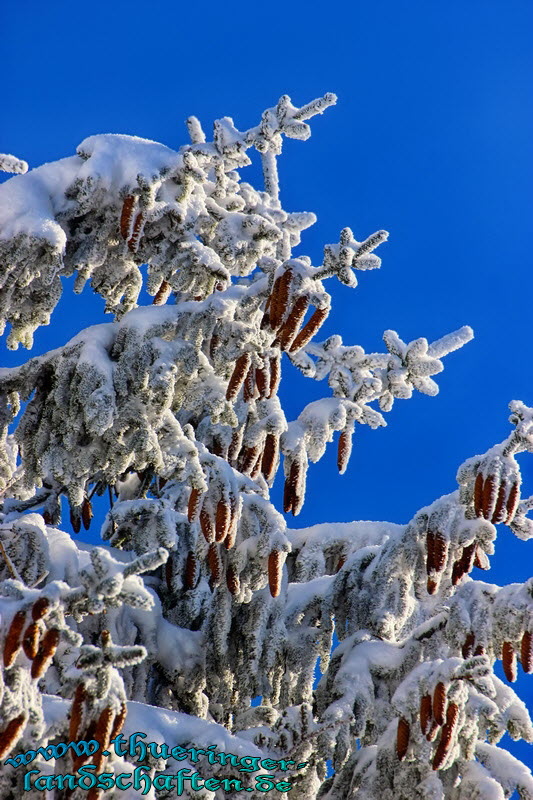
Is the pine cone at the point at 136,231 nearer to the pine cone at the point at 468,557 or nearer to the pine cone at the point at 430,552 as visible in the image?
the pine cone at the point at 430,552

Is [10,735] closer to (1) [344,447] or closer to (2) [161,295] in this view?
(1) [344,447]

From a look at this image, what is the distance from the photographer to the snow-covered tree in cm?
436

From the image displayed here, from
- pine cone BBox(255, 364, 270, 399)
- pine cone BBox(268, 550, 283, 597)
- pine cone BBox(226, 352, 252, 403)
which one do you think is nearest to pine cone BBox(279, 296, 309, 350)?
pine cone BBox(226, 352, 252, 403)

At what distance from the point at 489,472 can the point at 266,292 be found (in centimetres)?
177

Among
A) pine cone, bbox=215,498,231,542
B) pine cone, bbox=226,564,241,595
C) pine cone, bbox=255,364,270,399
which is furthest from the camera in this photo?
pine cone, bbox=226,564,241,595

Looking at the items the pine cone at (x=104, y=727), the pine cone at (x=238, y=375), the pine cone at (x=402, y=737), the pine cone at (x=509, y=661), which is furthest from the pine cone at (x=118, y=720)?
the pine cone at (x=509, y=661)

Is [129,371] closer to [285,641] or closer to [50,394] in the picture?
[50,394]

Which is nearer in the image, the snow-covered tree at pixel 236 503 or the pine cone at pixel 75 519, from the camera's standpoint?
the snow-covered tree at pixel 236 503

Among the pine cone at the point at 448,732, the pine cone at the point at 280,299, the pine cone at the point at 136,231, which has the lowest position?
the pine cone at the point at 448,732

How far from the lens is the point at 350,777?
5312 millimetres

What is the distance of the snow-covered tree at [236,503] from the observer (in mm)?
4355

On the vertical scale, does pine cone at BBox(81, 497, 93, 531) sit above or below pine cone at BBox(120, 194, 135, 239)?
below

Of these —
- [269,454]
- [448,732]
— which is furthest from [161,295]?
[448,732]

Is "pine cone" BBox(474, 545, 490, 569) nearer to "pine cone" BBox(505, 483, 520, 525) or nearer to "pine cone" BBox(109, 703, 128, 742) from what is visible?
"pine cone" BBox(505, 483, 520, 525)
